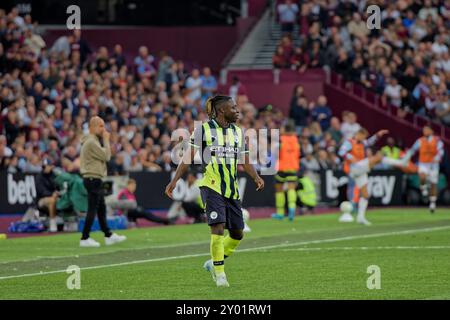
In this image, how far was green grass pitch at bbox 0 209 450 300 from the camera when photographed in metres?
14.2

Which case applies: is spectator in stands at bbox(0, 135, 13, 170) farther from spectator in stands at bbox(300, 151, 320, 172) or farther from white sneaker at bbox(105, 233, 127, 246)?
white sneaker at bbox(105, 233, 127, 246)

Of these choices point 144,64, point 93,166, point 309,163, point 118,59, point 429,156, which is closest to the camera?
point 93,166

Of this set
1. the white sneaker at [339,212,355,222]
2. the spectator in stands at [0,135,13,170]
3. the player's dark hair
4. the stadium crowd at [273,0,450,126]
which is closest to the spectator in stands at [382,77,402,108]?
the stadium crowd at [273,0,450,126]

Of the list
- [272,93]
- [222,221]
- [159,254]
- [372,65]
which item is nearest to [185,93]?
[272,93]

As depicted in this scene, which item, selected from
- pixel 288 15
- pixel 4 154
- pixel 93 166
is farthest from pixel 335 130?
pixel 93 166

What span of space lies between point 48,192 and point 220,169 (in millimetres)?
11459

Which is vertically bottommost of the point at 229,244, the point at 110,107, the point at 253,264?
the point at 253,264

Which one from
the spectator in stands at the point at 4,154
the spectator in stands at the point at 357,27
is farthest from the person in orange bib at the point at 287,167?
the spectator in stands at the point at 357,27

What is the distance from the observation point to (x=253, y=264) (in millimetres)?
17594

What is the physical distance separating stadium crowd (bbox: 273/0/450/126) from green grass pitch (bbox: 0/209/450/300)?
12816 mm

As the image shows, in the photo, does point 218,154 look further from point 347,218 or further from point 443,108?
point 443,108

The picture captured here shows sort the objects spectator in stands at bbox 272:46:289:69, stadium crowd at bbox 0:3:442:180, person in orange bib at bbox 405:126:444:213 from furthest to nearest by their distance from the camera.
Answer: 1. spectator in stands at bbox 272:46:289:69
2. person in orange bib at bbox 405:126:444:213
3. stadium crowd at bbox 0:3:442:180

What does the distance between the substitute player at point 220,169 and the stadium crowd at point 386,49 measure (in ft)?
76.6

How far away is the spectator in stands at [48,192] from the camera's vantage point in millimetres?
25359
